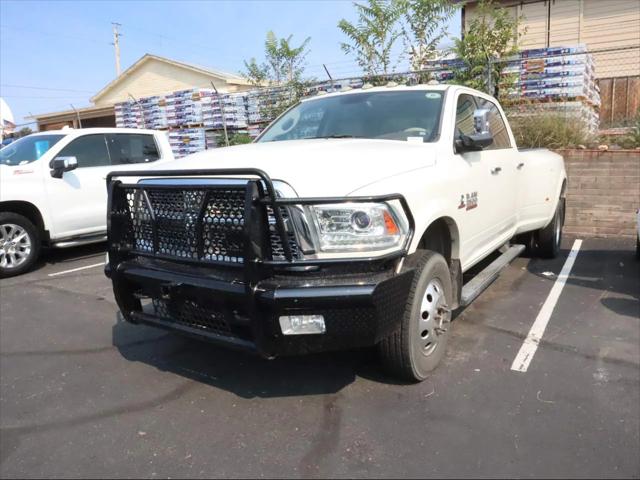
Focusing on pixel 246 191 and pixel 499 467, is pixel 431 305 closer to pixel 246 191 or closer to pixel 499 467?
pixel 499 467

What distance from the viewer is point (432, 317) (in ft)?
11.3

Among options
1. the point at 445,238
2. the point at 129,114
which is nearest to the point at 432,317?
the point at 445,238

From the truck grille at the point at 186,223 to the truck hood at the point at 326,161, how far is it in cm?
23

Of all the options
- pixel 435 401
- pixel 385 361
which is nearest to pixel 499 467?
pixel 435 401

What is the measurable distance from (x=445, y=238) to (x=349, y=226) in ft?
4.43

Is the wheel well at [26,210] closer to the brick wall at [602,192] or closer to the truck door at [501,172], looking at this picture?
the truck door at [501,172]

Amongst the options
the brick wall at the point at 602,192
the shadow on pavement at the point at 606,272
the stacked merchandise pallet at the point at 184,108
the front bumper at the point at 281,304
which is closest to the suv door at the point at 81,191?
the front bumper at the point at 281,304

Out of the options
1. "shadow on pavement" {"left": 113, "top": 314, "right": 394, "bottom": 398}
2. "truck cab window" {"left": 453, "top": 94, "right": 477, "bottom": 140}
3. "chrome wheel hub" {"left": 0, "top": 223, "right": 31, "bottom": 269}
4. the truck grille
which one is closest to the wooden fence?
"truck cab window" {"left": 453, "top": 94, "right": 477, "bottom": 140}

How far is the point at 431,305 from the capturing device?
343 centimetres

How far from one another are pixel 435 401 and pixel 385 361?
377mm

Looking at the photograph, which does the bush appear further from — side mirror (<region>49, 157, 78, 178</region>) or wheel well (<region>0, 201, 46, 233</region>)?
wheel well (<region>0, 201, 46, 233</region>)

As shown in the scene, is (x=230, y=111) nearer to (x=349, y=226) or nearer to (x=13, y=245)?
(x=13, y=245)

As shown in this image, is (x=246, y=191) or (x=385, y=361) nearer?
(x=246, y=191)

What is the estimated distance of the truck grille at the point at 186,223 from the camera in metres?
Answer: 2.91
